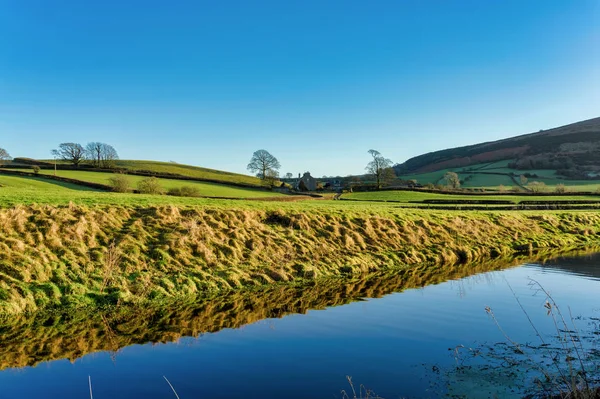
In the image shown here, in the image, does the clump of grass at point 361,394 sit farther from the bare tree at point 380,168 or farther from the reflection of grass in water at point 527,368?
the bare tree at point 380,168

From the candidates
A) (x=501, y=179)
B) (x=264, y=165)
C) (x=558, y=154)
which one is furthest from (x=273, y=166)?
(x=558, y=154)

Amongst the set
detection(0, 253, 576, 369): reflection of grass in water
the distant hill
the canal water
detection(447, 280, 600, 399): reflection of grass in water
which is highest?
the distant hill

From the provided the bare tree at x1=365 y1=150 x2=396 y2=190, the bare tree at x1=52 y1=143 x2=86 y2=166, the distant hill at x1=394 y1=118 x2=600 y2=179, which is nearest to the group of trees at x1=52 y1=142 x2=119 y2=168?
the bare tree at x1=52 y1=143 x2=86 y2=166

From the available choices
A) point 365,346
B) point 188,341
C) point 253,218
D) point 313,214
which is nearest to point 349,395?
point 365,346

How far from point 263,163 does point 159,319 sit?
9876cm

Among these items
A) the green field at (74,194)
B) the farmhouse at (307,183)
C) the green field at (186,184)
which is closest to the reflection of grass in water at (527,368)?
the green field at (74,194)

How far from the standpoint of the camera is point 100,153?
105 metres

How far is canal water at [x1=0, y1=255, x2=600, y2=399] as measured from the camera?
1037cm

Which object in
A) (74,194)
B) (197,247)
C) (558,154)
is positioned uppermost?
(558,154)

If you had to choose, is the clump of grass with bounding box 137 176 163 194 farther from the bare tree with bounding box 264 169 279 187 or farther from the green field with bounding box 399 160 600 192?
the green field with bounding box 399 160 600 192

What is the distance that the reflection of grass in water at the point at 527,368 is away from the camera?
31.9 ft

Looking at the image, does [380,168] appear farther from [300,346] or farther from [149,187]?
[300,346]

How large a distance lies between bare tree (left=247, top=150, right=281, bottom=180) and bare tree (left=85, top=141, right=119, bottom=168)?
37577 mm

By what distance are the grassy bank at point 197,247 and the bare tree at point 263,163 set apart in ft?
258
